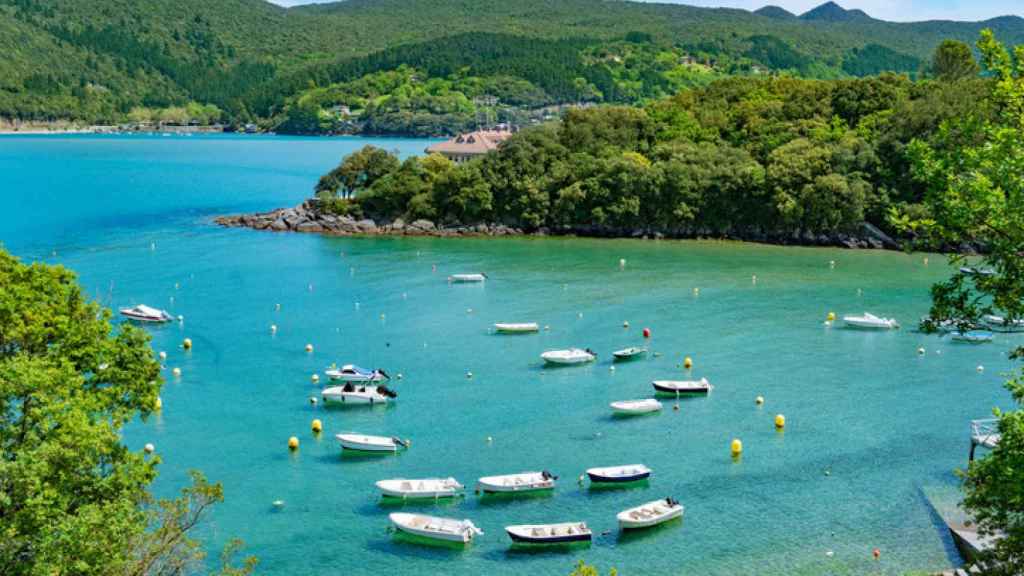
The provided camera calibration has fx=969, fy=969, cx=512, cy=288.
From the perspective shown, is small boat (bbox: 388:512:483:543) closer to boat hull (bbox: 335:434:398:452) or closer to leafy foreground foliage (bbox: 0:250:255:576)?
boat hull (bbox: 335:434:398:452)

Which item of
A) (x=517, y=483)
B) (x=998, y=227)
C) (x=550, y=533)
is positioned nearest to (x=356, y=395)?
(x=517, y=483)

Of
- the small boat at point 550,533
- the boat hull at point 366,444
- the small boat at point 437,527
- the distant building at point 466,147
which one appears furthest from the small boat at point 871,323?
the distant building at point 466,147

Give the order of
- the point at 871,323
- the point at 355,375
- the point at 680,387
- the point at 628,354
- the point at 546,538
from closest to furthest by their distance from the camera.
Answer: the point at 546,538
the point at 680,387
the point at 355,375
the point at 628,354
the point at 871,323

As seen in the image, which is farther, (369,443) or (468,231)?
(468,231)

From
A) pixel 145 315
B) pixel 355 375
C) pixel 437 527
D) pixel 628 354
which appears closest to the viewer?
pixel 437 527

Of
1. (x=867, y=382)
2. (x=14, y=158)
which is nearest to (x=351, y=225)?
(x=867, y=382)

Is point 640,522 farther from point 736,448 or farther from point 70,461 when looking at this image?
point 70,461

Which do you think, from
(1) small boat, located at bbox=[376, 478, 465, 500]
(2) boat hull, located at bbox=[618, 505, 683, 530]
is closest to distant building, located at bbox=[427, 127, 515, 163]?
(1) small boat, located at bbox=[376, 478, 465, 500]

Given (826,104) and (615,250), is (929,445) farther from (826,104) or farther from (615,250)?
(826,104)
